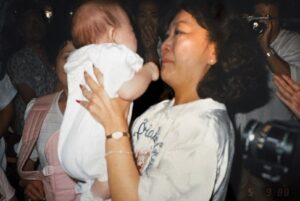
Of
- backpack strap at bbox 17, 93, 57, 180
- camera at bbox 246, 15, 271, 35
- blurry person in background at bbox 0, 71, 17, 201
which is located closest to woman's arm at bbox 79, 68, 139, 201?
backpack strap at bbox 17, 93, 57, 180

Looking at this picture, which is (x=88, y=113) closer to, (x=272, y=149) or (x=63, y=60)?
(x=63, y=60)

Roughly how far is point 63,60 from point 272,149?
0.77 meters

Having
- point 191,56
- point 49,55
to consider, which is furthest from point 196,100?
point 49,55

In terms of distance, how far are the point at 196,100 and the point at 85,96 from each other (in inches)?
13.6

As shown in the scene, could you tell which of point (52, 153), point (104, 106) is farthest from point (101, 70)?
point (52, 153)

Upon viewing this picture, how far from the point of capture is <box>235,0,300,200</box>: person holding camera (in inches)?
46.9

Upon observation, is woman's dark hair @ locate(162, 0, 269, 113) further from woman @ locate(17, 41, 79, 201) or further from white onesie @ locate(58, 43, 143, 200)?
woman @ locate(17, 41, 79, 201)

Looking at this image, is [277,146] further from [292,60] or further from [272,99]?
[292,60]

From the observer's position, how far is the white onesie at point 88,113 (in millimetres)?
1054

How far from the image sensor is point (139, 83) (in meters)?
1.06

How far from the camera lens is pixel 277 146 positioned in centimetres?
120

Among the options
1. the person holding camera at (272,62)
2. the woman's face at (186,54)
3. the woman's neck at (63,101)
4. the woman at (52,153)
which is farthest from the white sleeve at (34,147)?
the person holding camera at (272,62)

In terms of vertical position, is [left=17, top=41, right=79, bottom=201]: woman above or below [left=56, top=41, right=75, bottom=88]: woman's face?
below

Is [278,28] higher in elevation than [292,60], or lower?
higher
